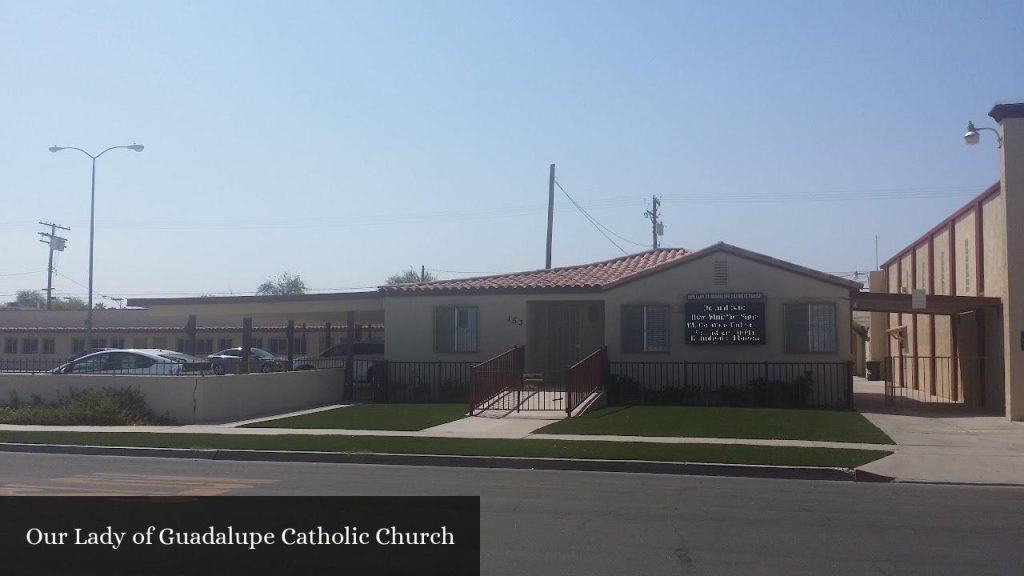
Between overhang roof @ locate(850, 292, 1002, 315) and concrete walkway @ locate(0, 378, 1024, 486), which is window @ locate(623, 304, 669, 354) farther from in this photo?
overhang roof @ locate(850, 292, 1002, 315)

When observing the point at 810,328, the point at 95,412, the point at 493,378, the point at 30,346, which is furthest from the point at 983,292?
the point at 30,346

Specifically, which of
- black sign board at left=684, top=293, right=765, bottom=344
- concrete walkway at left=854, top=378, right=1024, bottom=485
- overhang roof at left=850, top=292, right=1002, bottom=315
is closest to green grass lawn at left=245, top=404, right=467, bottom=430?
black sign board at left=684, top=293, right=765, bottom=344

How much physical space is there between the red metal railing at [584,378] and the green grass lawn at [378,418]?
257 cm

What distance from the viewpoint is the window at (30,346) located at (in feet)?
178

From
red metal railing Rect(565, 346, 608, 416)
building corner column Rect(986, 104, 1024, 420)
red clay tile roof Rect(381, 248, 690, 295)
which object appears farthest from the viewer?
red clay tile roof Rect(381, 248, 690, 295)

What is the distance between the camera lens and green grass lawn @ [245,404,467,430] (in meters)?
20.7

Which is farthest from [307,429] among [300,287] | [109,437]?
[300,287]

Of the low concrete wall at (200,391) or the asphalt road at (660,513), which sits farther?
the low concrete wall at (200,391)

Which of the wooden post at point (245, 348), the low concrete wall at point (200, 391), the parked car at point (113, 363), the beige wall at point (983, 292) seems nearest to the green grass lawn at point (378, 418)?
the low concrete wall at point (200, 391)

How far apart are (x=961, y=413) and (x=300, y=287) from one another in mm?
81524

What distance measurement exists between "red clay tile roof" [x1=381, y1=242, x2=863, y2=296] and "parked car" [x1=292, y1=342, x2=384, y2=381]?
297cm

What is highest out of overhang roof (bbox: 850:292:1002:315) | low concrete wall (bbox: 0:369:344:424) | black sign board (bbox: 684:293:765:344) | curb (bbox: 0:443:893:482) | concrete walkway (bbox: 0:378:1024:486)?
overhang roof (bbox: 850:292:1002:315)

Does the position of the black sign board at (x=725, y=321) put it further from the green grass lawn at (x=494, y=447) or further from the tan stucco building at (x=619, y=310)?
the green grass lawn at (x=494, y=447)

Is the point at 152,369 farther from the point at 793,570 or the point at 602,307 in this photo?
the point at 793,570
